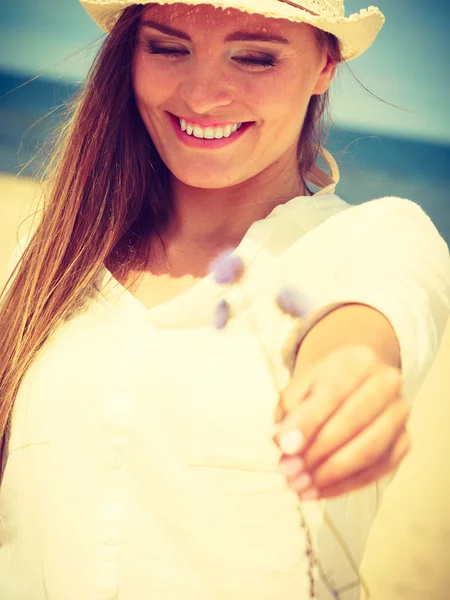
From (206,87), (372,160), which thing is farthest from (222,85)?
(372,160)

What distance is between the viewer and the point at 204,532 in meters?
0.79

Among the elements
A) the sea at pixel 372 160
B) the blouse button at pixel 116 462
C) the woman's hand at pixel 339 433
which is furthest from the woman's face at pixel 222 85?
the sea at pixel 372 160

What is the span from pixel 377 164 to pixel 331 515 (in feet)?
46.6

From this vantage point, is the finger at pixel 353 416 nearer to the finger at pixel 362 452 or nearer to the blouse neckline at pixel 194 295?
the finger at pixel 362 452

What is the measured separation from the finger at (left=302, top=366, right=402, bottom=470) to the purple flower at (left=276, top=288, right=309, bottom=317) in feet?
1.12

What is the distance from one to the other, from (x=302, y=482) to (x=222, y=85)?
599mm

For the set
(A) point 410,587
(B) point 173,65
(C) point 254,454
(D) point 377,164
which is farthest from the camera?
(D) point 377,164

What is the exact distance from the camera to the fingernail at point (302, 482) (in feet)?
1.45

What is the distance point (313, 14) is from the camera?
2.79ft

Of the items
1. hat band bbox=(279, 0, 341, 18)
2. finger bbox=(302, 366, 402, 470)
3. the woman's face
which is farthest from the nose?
finger bbox=(302, 366, 402, 470)

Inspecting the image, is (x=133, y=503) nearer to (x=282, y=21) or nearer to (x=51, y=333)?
(x=51, y=333)

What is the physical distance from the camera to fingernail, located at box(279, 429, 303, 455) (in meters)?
0.43

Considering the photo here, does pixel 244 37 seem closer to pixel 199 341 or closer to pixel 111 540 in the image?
pixel 199 341

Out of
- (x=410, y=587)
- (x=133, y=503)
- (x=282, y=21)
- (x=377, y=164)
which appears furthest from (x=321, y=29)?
(x=377, y=164)
